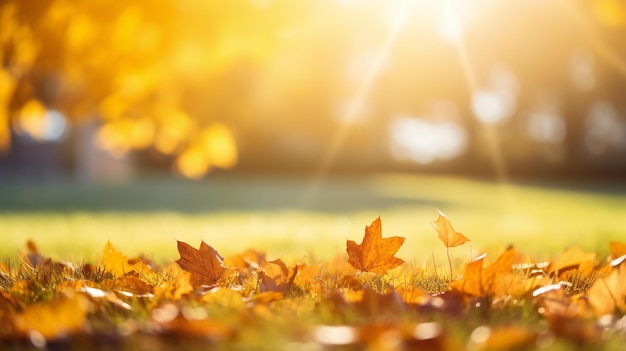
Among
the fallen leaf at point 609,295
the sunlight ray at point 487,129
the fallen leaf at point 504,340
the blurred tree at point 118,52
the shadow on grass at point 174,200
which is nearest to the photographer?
the fallen leaf at point 504,340

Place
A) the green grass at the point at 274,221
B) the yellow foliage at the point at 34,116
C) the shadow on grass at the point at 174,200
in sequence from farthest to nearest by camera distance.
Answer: the shadow on grass at the point at 174,200 → the yellow foliage at the point at 34,116 → the green grass at the point at 274,221

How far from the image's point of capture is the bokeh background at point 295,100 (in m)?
4.64

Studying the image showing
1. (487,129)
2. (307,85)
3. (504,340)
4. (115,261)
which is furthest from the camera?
(487,129)

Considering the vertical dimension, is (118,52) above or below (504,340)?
above

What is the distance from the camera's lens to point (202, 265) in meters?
1.74

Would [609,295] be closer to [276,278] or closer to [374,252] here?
[374,252]

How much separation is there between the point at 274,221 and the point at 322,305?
621 cm

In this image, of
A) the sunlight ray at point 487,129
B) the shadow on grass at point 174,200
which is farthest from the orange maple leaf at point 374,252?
the sunlight ray at point 487,129

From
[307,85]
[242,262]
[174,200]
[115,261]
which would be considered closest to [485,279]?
[242,262]

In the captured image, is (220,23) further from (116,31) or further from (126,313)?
(126,313)

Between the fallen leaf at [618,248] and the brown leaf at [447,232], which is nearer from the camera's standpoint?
the brown leaf at [447,232]

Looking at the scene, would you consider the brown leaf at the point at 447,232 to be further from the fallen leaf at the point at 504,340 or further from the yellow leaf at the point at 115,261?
the yellow leaf at the point at 115,261

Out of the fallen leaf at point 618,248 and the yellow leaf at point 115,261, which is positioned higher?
the fallen leaf at point 618,248

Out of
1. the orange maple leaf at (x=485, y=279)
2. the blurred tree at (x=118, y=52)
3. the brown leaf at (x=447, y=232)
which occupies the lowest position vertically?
the orange maple leaf at (x=485, y=279)
